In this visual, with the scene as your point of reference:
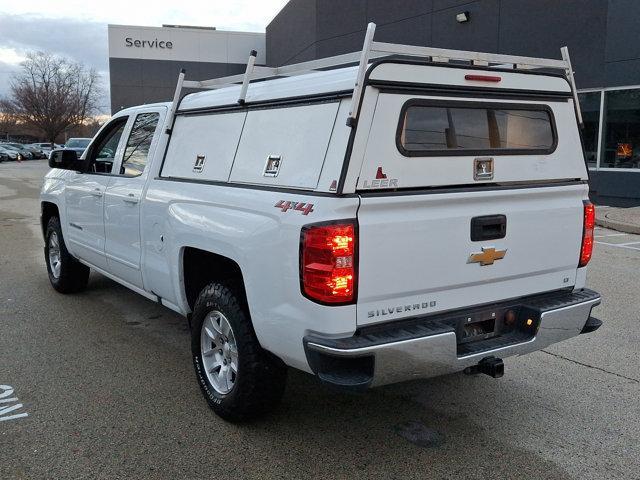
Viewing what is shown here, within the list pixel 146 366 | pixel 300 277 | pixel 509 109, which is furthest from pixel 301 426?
pixel 509 109

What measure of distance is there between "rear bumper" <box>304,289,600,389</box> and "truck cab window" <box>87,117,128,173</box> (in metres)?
3.44

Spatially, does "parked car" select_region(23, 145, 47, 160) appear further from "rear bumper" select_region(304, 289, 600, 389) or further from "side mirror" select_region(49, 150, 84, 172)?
"rear bumper" select_region(304, 289, 600, 389)

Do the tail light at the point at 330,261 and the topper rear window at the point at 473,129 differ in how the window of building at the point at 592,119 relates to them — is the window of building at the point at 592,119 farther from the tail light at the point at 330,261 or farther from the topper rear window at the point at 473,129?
the tail light at the point at 330,261

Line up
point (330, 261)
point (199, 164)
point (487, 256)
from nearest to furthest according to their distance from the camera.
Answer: point (330, 261) → point (487, 256) → point (199, 164)

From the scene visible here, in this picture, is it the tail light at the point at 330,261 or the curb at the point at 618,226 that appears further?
the curb at the point at 618,226

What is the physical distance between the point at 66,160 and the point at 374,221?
3990 mm

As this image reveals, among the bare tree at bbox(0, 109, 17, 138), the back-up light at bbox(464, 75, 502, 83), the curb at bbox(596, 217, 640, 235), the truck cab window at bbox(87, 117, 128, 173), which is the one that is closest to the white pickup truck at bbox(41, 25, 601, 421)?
the back-up light at bbox(464, 75, 502, 83)

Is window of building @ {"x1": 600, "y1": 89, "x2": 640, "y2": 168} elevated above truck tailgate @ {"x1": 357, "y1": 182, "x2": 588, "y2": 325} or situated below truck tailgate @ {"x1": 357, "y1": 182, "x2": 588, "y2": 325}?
above

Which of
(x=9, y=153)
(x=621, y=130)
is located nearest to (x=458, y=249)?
(x=621, y=130)

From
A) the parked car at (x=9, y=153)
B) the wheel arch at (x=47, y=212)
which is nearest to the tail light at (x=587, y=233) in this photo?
the wheel arch at (x=47, y=212)

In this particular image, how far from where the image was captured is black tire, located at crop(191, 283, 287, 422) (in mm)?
3475

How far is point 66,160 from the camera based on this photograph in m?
5.87

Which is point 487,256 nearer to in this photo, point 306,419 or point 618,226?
point 306,419

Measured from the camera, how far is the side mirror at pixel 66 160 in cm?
582
